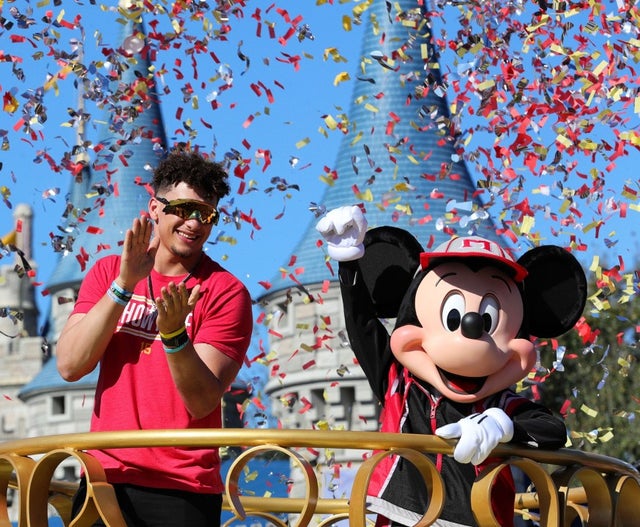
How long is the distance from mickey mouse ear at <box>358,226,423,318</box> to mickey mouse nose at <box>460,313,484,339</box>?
37cm

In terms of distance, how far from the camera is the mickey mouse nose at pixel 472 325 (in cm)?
316

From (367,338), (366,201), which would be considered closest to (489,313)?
(367,338)

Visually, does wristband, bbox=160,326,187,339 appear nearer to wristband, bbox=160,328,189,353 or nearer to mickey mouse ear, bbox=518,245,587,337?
wristband, bbox=160,328,189,353

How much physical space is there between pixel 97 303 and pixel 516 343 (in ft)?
3.61

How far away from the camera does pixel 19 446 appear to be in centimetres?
→ 273

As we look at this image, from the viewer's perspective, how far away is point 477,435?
2.69m

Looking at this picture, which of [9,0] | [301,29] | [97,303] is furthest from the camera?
[301,29]

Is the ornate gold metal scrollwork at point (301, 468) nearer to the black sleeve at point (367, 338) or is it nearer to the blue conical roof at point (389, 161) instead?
the black sleeve at point (367, 338)

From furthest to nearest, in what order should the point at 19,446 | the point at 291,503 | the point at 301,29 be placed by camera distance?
the point at 301,29 < the point at 291,503 < the point at 19,446

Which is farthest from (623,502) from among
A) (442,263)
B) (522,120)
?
(522,120)

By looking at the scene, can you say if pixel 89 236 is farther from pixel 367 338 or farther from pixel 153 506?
pixel 153 506

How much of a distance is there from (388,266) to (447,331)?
352mm

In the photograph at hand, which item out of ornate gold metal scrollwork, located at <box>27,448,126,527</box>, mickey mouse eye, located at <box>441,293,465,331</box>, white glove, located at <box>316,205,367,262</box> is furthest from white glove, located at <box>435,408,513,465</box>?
ornate gold metal scrollwork, located at <box>27,448,126,527</box>

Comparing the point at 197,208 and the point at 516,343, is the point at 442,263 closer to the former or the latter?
the point at 516,343
